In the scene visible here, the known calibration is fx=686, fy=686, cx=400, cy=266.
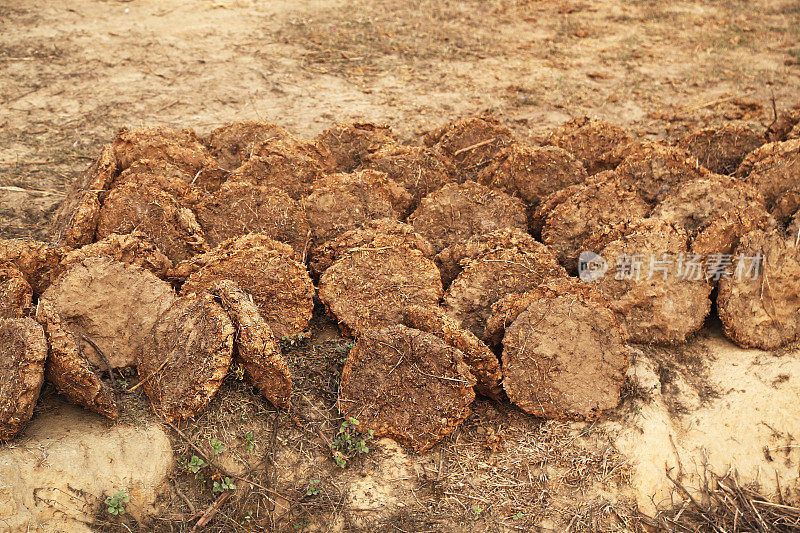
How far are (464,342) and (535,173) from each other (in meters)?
2.09

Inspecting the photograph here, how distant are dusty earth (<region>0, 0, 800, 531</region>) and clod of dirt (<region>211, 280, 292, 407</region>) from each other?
0.15 meters

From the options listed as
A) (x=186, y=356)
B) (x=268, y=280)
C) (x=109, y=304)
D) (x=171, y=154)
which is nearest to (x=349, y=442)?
(x=186, y=356)

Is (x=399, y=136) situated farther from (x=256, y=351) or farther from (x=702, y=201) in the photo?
(x=256, y=351)

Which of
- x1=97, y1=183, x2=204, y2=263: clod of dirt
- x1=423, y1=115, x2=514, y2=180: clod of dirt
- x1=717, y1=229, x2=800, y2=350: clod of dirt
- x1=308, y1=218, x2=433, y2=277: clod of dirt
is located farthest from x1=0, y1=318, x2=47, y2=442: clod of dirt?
x1=717, y1=229, x2=800, y2=350: clod of dirt

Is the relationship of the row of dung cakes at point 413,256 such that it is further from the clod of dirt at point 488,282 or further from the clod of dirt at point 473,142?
the clod of dirt at point 473,142

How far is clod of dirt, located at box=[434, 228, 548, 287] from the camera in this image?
16.1 ft

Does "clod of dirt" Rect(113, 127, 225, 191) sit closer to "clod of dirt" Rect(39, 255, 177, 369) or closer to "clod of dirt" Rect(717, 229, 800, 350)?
"clod of dirt" Rect(39, 255, 177, 369)

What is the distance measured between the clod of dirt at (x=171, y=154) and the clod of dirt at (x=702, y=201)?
12.1 feet

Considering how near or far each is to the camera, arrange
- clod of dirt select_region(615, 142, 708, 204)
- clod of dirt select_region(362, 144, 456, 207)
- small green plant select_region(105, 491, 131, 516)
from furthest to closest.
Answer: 1. clod of dirt select_region(362, 144, 456, 207)
2. clod of dirt select_region(615, 142, 708, 204)
3. small green plant select_region(105, 491, 131, 516)

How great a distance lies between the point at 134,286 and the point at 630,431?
3340mm

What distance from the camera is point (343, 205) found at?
5.32 metres

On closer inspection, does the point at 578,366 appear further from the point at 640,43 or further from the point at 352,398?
the point at 640,43

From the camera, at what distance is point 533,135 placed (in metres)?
7.97

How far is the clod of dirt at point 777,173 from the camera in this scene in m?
5.61
